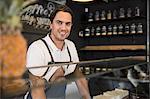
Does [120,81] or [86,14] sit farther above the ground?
[86,14]

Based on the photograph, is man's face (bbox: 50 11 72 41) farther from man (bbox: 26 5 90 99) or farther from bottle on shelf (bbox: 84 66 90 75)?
bottle on shelf (bbox: 84 66 90 75)

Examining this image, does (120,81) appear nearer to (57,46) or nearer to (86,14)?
(57,46)

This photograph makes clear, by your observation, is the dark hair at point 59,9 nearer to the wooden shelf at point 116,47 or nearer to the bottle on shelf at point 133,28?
the wooden shelf at point 116,47

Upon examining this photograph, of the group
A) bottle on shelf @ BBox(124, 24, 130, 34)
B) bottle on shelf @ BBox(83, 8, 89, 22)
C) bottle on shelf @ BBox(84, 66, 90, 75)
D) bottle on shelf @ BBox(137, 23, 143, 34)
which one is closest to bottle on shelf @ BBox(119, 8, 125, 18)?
bottle on shelf @ BBox(124, 24, 130, 34)

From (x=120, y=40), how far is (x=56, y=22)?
88 cm

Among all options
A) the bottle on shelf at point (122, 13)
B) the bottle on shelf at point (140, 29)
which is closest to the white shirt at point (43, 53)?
the bottle on shelf at point (122, 13)

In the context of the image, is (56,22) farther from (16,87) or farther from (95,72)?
(16,87)

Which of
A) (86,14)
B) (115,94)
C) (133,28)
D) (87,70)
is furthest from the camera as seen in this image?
(133,28)

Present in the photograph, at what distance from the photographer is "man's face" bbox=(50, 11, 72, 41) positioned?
1.20m

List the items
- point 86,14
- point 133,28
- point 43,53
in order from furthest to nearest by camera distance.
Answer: point 133,28 < point 86,14 < point 43,53

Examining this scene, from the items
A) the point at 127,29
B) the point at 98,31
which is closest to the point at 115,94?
the point at 98,31

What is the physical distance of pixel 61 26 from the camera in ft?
3.96

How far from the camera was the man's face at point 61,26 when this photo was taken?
1203 millimetres

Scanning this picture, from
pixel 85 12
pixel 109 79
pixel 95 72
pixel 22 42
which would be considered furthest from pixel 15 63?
pixel 85 12
